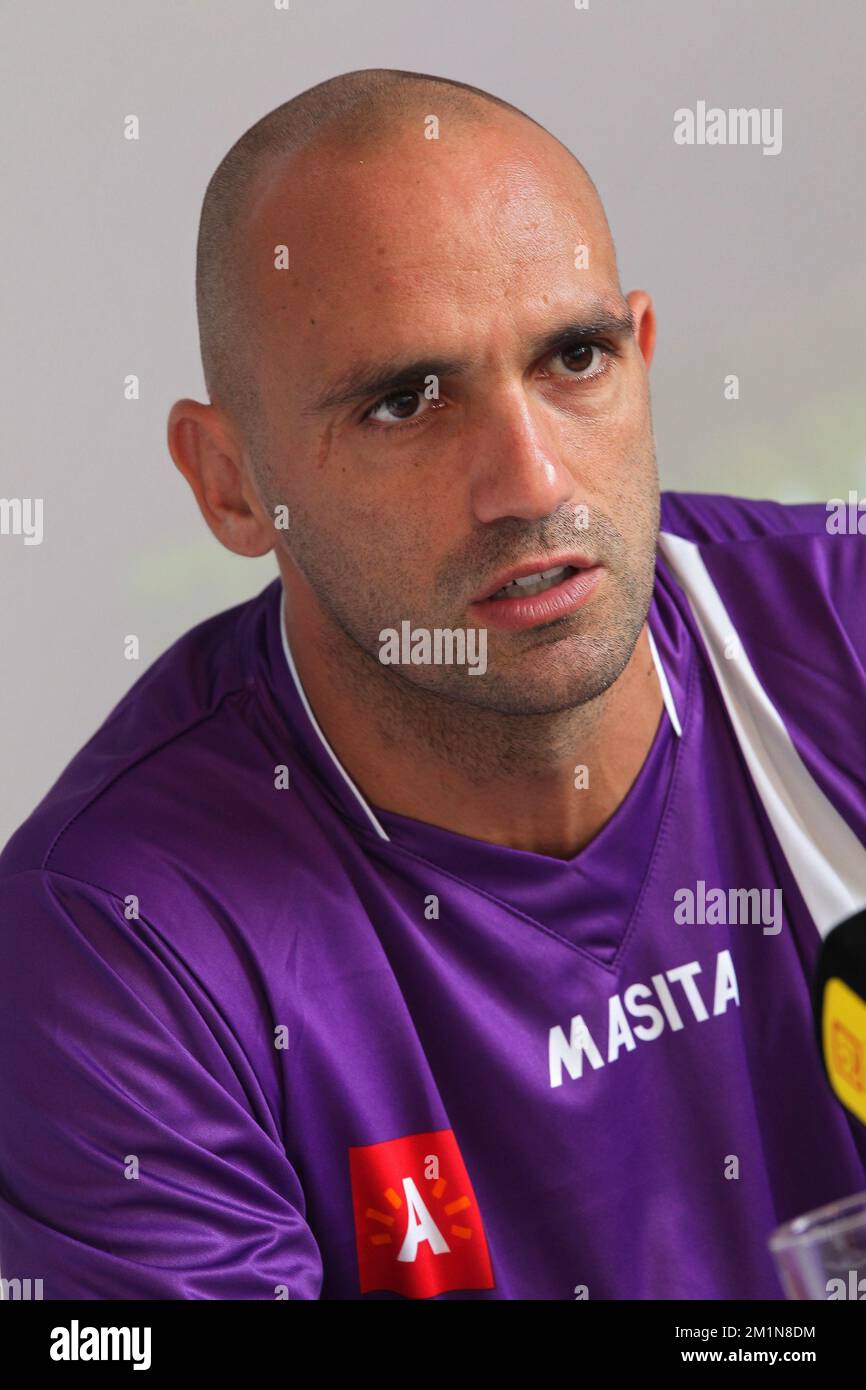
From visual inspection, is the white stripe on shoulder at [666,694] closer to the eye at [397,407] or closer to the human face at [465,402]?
the human face at [465,402]

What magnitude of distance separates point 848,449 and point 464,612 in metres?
0.89

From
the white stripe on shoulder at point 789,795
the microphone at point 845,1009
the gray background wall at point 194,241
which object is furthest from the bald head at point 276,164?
the microphone at point 845,1009

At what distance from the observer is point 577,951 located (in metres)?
1.21

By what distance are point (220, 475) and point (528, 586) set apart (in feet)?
1.05

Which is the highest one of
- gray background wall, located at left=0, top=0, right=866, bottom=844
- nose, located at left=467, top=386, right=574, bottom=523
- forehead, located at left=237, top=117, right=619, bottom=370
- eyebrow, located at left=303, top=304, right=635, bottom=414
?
gray background wall, located at left=0, top=0, right=866, bottom=844

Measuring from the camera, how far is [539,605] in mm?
1093

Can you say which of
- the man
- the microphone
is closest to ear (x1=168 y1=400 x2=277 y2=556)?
the man

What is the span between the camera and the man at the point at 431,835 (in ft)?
3.59

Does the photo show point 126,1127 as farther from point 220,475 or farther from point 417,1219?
point 220,475

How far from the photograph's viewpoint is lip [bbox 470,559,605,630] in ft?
3.59

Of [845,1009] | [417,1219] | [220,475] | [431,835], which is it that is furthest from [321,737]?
[845,1009]

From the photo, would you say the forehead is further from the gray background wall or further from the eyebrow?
the gray background wall

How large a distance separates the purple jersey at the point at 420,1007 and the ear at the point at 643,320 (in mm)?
212
